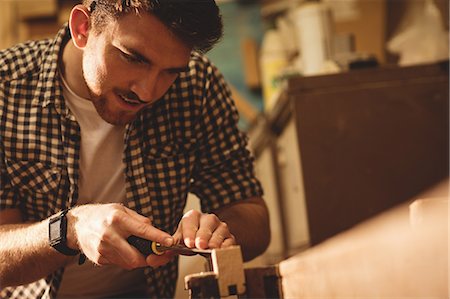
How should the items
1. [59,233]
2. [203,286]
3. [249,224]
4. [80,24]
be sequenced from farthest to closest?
[249,224], [80,24], [59,233], [203,286]

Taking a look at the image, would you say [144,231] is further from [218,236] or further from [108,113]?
[108,113]

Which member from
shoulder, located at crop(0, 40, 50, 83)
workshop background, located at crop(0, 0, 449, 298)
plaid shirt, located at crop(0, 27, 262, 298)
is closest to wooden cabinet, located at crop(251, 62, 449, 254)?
workshop background, located at crop(0, 0, 449, 298)

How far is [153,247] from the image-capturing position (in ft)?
3.61

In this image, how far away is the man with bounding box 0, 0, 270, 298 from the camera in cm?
130

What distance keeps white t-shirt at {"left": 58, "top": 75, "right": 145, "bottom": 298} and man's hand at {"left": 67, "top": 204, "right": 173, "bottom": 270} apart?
38 centimetres

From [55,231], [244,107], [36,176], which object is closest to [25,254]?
[55,231]

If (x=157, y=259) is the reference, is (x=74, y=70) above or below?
above

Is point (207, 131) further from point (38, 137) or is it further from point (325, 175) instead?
point (325, 175)

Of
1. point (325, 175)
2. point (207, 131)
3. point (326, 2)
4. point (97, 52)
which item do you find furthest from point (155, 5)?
point (326, 2)

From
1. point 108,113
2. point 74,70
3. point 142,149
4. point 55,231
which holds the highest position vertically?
point 74,70

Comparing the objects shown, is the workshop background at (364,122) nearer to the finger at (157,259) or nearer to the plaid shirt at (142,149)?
the plaid shirt at (142,149)

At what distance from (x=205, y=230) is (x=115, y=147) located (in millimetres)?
493

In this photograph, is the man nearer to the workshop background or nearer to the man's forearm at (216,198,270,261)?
the man's forearm at (216,198,270,261)

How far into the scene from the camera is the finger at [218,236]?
1.12m
